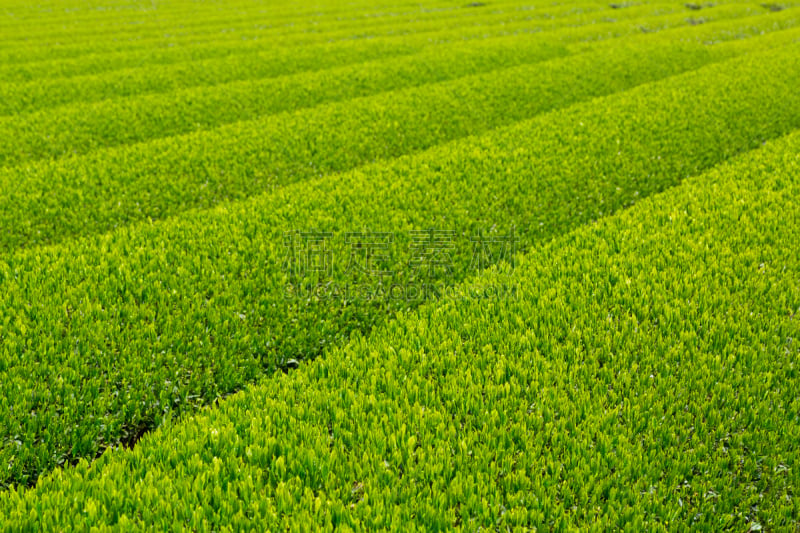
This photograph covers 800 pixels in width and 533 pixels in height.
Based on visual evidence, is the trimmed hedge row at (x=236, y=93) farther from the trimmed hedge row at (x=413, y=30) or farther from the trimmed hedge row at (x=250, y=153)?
the trimmed hedge row at (x=413, y=30)

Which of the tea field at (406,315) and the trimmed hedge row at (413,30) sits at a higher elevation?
the trimmed hedge row at (413,30)

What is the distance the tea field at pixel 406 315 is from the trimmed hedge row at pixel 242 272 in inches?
1.7

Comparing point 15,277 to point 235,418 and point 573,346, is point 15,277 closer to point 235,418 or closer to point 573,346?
point 235,418

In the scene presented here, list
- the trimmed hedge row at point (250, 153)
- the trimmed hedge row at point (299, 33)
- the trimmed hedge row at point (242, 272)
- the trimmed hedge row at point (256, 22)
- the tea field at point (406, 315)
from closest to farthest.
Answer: the tea field at point (406, 315)
the trimmed hedge row at point (242, 272)
the trimmed hedge row at point (250, 153)
the trimmed hedge row at point (299, 33)
the trimmed hedge row at point (256, 22)

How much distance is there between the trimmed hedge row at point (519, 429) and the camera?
4406 millimetres

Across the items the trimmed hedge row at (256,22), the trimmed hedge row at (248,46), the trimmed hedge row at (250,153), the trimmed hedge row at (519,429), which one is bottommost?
the trimmed hedge row at (519,429)

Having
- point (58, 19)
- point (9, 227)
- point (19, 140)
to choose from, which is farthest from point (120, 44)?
point (9, 227)

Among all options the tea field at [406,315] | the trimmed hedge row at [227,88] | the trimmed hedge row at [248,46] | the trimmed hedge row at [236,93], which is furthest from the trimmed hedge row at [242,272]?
the trimmed hedge row at [248,46]

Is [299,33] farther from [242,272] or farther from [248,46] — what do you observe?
[242,272]

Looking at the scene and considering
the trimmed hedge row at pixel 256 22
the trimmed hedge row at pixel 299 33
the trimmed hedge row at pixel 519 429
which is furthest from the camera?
the trimmed hedge row at pixel 256 22

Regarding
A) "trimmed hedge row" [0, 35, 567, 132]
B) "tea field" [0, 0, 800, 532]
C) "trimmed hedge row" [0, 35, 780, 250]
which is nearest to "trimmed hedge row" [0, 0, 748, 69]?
"trimmed hedge row" [0, 35, 567, 132]

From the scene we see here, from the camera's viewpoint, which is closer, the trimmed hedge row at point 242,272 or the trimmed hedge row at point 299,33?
the trimmed hedge row at point 242,272

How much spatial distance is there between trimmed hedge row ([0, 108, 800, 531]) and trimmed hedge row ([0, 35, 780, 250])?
A: 22.5 ft

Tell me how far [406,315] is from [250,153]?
25.7 ft
